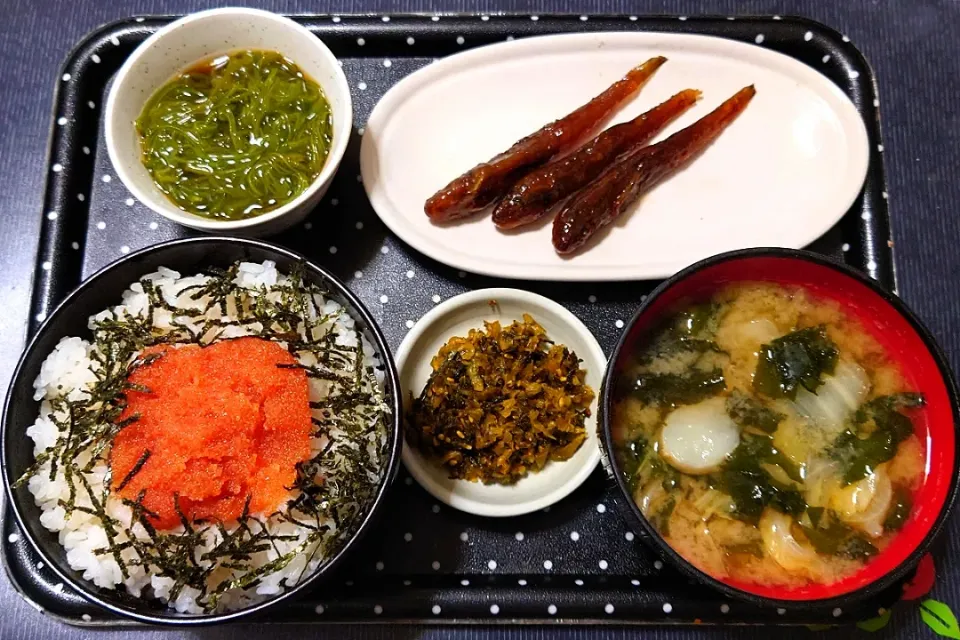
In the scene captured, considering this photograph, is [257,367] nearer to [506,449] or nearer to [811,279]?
[506,449]

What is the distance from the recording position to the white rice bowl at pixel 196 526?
1.52 meters

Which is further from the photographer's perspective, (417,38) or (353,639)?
(417,38)

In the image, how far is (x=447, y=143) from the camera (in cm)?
210

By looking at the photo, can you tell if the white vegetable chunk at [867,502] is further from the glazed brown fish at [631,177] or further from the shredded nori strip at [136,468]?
the shredded nori strip at [136,468]

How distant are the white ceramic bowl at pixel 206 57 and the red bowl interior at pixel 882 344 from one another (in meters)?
0.95

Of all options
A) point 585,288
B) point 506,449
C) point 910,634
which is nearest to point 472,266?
point 585,288

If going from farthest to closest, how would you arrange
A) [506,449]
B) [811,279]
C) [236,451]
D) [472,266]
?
[472,266] → [506,449] → [811,279] → [236,451]

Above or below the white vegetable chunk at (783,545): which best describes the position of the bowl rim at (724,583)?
above

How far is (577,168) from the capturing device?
6.58 ft

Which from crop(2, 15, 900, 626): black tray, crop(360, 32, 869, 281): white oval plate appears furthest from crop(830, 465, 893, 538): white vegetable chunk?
crop(360, 32, 869, 281): white oval plate

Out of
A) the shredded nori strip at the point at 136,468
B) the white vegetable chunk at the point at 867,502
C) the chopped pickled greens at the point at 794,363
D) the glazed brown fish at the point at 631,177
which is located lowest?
the white vegetable chunk at the point at 867,502

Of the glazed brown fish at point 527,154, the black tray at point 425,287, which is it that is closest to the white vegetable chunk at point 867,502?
the black tray at point 425,287

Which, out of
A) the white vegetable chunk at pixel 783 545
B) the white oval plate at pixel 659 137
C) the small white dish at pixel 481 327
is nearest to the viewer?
the white vegetable chunk at pixel 783 545

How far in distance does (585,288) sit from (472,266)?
1.14 ft
